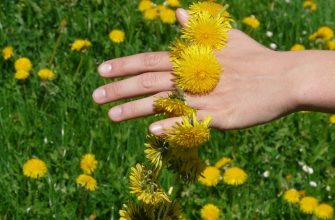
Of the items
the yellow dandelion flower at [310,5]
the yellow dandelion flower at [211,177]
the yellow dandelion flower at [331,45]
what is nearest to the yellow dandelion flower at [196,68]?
the yellow dandelion flower at [211,177]

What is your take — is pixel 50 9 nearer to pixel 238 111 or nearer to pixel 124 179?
pixel 124 179

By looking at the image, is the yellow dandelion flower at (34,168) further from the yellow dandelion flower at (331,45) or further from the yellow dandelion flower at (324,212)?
the yellow dandelion flower at (331,45)

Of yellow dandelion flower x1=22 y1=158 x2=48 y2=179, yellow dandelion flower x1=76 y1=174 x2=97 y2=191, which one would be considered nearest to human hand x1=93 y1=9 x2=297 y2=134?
yellow dandelion flower x1=76 y1=174 x2=97 y2=191

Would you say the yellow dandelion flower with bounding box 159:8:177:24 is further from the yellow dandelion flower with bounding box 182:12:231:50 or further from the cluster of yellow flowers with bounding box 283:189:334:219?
the yellow dandelion flower with bounding box 182:12:231:50

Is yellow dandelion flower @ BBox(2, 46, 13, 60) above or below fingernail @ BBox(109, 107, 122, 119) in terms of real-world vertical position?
below

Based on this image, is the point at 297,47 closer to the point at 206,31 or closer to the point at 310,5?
the point at 310,5

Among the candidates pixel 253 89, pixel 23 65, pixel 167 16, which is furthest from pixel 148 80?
pixel 167 16
